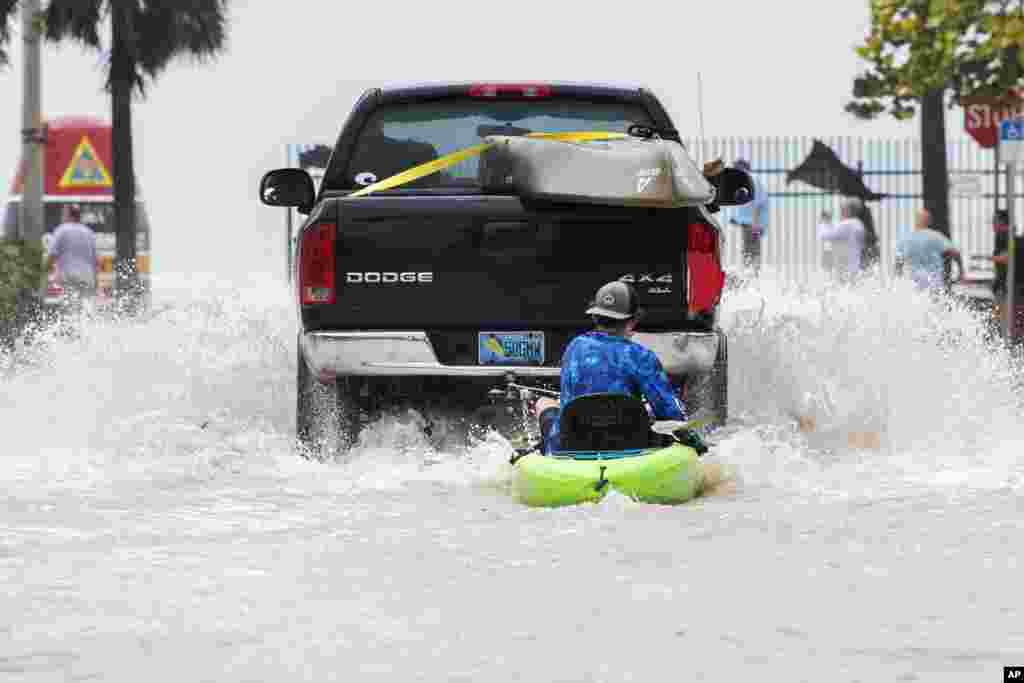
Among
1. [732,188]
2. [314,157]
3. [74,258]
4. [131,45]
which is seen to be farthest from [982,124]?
[732,188]

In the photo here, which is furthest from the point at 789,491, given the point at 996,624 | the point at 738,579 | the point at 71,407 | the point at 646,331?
the point at 71,407

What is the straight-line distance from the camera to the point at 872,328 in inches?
615

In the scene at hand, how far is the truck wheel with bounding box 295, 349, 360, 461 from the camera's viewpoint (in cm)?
1151

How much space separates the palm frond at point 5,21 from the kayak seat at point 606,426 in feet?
80.2

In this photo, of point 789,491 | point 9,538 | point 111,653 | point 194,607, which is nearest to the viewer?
point 111,653

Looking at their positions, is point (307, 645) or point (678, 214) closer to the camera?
point (307, 645)

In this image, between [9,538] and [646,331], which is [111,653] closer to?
[9,538]

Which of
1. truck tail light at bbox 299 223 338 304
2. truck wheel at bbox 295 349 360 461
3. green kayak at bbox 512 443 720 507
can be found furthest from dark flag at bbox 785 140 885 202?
green kayak at bbox 512 443 720 507

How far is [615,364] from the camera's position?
413 inches

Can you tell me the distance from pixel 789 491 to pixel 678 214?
152 centimetres

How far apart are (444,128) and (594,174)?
0.96 meters

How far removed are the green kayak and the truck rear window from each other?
1.91 m

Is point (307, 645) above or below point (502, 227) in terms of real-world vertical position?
below

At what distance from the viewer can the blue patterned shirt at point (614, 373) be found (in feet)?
34.4
